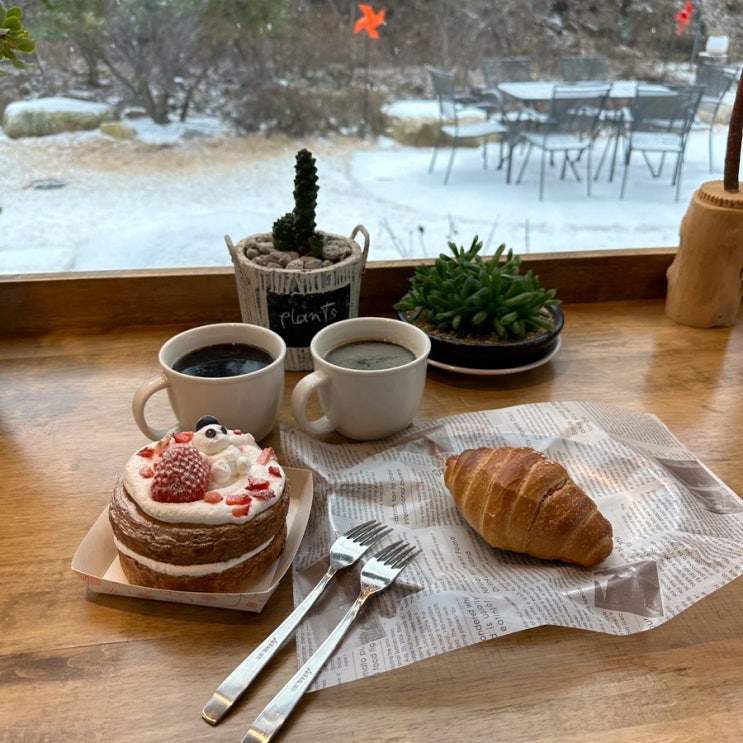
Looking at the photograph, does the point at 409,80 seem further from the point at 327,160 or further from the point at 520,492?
the point at 520,492

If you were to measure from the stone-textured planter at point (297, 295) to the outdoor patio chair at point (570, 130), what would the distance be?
2.38 metres

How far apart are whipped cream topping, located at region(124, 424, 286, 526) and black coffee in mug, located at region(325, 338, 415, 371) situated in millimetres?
194

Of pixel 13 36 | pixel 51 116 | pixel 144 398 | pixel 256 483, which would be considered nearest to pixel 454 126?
pixel 51 116

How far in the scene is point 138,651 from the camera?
54cm

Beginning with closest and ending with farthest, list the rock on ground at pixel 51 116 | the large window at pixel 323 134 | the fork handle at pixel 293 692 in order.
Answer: the fork handle at pixel 293 692, the rock on ground at pixel 51 116, the large window at pixel 323 134

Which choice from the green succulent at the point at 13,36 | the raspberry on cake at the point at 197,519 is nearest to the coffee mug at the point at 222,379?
the raspberry on cake at the point at 197,519

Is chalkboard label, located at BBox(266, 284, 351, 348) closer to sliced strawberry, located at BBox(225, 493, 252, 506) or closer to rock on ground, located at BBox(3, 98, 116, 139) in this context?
sliced strawberry, located at BBox(225, 493, 252, 506)

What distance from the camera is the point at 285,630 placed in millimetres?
538

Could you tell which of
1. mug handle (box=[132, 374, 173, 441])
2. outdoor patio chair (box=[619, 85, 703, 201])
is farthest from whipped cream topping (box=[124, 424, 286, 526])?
outdoor patio chair (box=[619, 85, 703, 201])

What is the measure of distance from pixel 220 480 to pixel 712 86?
2765 millimetres

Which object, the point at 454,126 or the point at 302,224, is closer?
the point at 302,224

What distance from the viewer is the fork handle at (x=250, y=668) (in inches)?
19.2

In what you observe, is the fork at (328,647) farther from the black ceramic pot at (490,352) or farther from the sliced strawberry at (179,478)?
the black ceramic pot at (490,352)

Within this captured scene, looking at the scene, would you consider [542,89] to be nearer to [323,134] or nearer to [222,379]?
[323,134]
